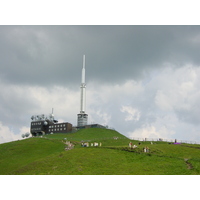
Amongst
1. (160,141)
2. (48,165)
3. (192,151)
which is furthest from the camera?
(160,141)

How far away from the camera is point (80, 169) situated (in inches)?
1690

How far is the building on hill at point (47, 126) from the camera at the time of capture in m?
136

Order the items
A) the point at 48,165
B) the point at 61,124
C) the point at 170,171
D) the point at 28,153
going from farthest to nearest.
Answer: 1. the point at 61,124
2. the point at 28,153
3. the point at 48,165
4. the point at 170,171

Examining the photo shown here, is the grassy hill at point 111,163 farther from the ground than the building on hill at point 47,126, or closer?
closer

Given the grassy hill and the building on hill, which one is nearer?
the grassy hill

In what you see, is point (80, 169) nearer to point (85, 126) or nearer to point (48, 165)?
point (48, 165)

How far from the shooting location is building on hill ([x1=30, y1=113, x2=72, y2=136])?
446 feet

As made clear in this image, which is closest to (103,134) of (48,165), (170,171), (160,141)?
(160,141)

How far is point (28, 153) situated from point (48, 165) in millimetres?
25091

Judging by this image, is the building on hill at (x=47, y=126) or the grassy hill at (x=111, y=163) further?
the building on hill at (x=47, y=126)

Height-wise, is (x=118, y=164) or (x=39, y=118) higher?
(x=39, y=118)

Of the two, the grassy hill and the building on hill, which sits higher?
the building on hill

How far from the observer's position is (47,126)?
465 ft

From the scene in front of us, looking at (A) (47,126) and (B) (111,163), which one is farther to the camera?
(A) (47,126)
